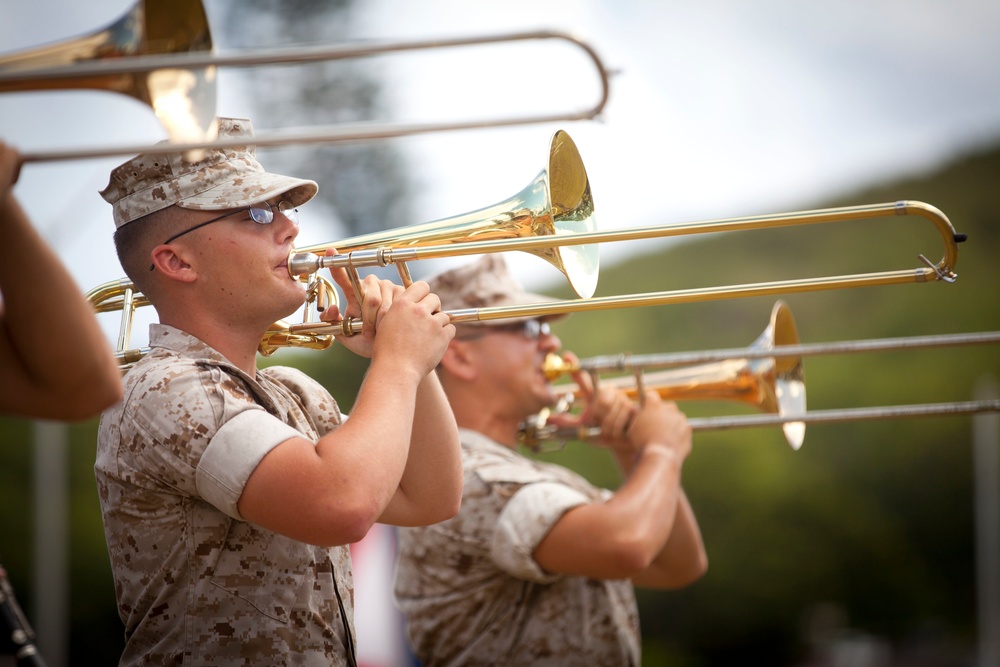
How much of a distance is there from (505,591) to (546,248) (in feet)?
4.29

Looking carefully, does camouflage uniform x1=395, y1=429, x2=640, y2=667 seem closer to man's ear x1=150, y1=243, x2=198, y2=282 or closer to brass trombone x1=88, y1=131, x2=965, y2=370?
brass trombone x1=88, y1=131, x2=965, y2=370

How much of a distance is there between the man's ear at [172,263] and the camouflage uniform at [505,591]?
138cm

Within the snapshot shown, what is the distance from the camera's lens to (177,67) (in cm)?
183

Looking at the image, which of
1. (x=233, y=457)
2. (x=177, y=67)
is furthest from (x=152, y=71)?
(x=233, y=457)

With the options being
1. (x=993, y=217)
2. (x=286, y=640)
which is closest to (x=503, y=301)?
(x=286, y=640)

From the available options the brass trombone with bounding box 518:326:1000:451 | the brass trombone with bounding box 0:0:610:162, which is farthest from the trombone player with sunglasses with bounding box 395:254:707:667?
the brass trombone with bounding box 0:0:610:162

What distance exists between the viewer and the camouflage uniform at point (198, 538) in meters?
2.20

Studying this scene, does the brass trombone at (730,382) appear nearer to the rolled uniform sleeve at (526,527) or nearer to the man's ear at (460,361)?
the man's ear at (460,361)

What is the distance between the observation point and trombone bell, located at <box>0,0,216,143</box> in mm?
1884

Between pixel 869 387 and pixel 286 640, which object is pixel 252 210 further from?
pixel 869 387

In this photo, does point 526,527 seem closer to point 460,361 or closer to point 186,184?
point 460,361

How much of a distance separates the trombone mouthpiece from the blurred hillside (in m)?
10.3

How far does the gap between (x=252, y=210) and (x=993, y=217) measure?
2318cm

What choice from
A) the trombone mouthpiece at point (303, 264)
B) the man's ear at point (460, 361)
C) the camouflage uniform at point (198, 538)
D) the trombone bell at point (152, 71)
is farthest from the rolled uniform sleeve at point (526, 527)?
the trombone bell at point (152, 71)
